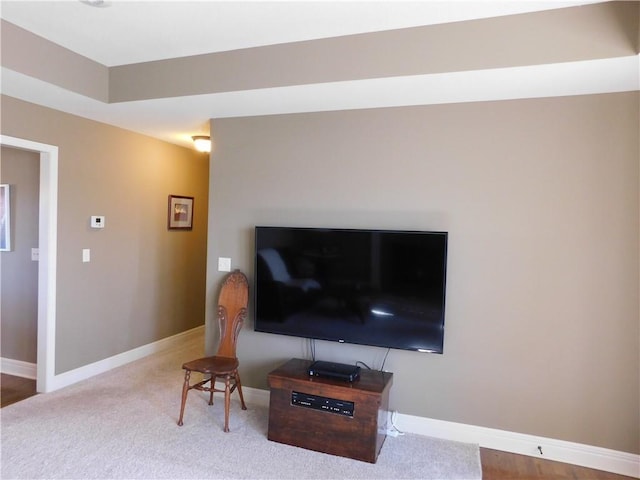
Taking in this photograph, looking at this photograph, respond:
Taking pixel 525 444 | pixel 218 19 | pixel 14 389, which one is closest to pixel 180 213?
pixel 14 389

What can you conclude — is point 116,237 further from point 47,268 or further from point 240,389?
point 240,389

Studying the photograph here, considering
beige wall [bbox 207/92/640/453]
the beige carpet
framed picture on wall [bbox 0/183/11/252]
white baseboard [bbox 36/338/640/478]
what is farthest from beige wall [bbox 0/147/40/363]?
beige wall [bbox 207/92/640/453]

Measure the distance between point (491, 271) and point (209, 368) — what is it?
212 centimetres

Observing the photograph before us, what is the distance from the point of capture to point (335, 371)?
2912mm

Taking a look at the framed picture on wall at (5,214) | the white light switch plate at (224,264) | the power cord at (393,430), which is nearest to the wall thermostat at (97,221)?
the framed picture on wall at (5,214)

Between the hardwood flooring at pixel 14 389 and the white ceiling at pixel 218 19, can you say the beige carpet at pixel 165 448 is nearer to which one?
the hardwood flooring at pixel 14 389

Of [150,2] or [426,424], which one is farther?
[426,424]

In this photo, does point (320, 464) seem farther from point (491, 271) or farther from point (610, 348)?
point (610, 348)

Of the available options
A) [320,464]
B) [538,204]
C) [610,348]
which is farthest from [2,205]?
[610,348]

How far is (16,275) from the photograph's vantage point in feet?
13.1

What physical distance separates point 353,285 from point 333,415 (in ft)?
2.88

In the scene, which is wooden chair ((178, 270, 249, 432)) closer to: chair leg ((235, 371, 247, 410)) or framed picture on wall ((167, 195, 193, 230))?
chair leg ((235, 371, 247, 410))

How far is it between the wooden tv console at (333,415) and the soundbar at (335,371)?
3cm

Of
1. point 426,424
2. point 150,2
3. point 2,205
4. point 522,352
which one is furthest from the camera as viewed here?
point 2,205
